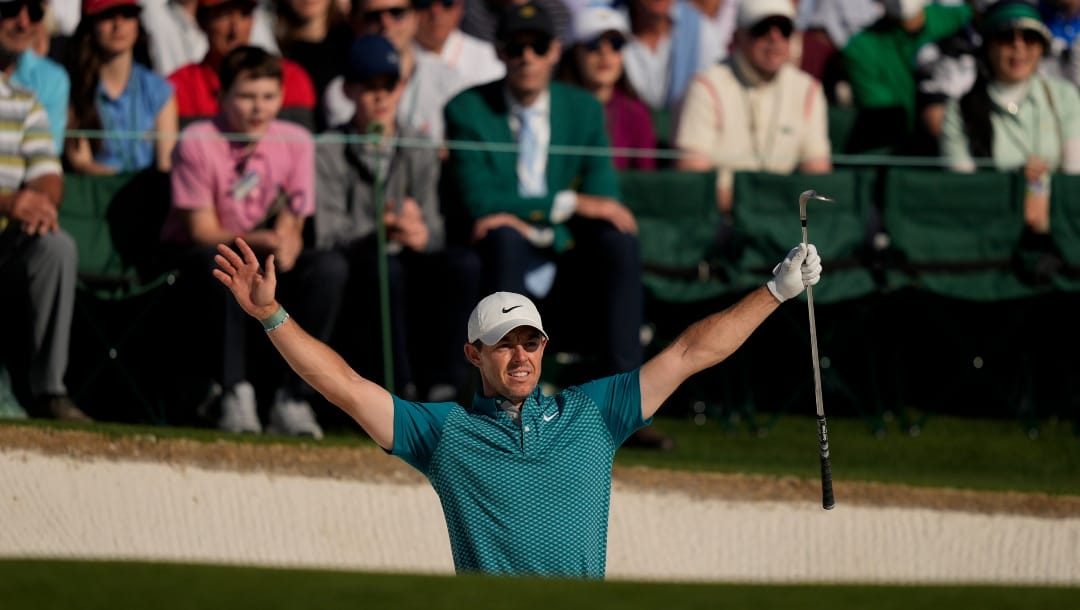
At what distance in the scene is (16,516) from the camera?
1102 centimetres

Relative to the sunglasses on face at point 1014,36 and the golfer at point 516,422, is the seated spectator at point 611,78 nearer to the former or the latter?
the sunglasses on face at point 1014,36

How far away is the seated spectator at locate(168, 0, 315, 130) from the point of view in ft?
39.8

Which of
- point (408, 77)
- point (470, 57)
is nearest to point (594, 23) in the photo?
point (470, 57)

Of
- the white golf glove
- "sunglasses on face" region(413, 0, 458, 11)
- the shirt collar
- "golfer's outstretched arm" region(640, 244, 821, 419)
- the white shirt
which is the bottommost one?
the shirt collar

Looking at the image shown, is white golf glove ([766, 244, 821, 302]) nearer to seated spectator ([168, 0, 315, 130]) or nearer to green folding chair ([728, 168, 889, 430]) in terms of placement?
green folding chair ([728, 168, 889, 430])

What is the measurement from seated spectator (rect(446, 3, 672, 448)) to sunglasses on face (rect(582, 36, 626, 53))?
0.66 m

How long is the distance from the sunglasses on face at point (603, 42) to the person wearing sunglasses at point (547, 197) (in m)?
0.60

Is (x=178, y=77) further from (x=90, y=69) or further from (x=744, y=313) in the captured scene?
(x=744, y=313)

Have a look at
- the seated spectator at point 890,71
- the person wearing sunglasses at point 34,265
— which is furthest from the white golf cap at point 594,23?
the person wearing sunglasses at point 34,265

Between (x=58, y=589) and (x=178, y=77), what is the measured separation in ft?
23.3

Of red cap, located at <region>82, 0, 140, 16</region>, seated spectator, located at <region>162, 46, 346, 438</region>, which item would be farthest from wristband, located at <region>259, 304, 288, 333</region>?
red cap, located at <region>82, 0, 140, 16</region>

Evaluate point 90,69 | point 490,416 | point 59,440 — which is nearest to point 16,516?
point 59,440

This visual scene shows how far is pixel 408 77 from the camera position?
12430 millimetres

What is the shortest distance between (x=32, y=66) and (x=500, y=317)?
5287 millimetres
